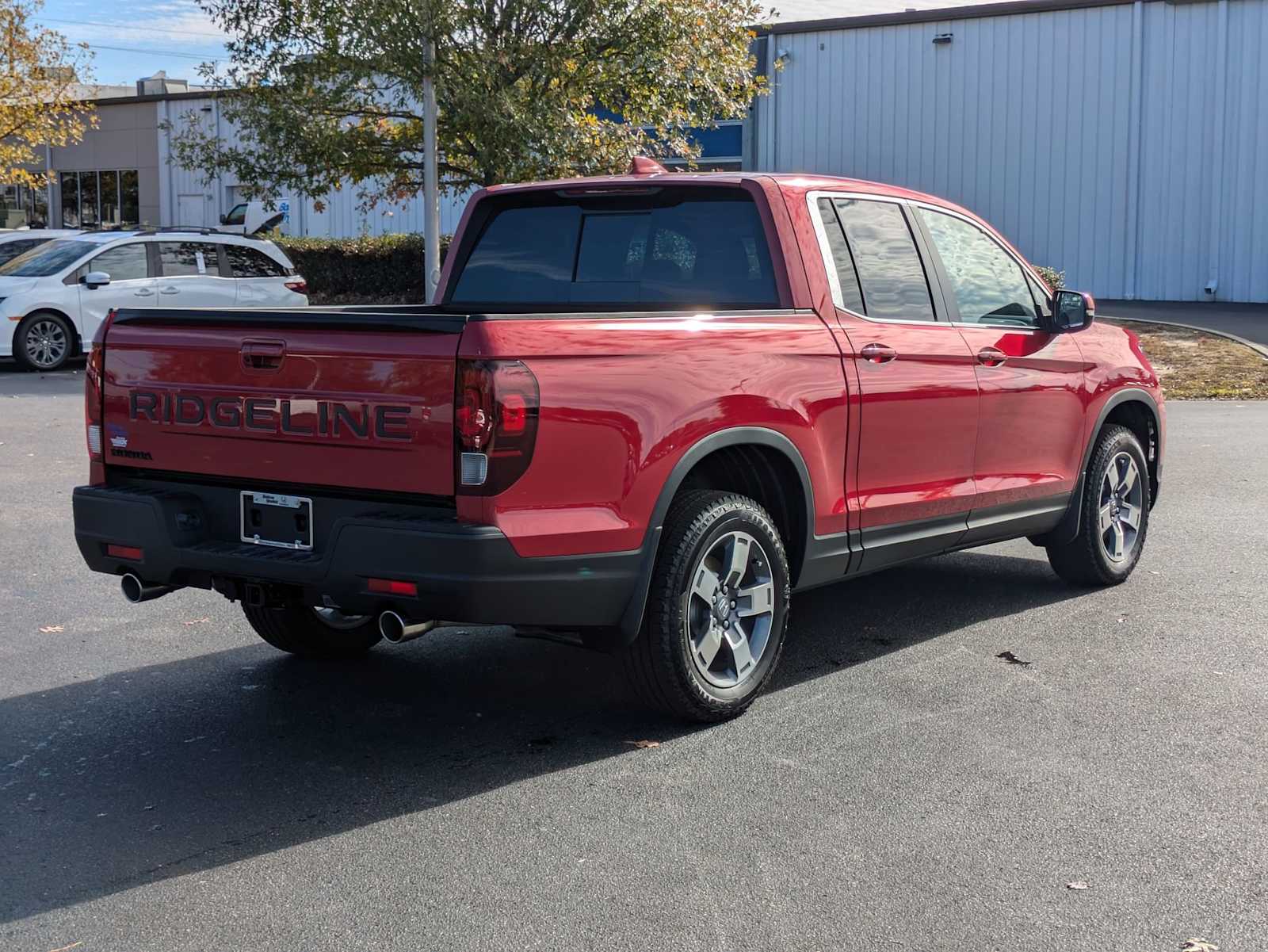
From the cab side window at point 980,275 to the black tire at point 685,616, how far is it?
1.83 metres

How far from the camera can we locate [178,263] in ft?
63.4

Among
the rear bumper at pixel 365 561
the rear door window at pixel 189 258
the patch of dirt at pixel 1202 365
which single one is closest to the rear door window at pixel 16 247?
the rear door window at pixel 189 258

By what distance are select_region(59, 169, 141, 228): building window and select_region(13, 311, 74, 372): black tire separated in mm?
31435

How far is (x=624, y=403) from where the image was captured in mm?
4746

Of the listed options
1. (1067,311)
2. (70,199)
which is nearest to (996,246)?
(1067,311)

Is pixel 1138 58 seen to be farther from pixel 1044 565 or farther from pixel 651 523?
pixel 651 523

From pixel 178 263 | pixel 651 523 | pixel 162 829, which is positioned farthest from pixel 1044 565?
pixel 178 263

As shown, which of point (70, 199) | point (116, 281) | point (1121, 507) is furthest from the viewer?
point (70, 199)

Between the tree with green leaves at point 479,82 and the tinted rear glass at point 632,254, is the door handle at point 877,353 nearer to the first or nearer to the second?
the tinted rear glass at point 632,254

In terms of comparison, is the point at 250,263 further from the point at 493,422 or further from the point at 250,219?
the point at 493,422

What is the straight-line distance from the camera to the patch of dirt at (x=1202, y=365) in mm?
17703

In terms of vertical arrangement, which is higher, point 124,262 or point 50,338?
point 124,262

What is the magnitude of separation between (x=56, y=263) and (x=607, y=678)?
596 inches

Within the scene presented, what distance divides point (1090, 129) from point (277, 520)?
28.4 meters
